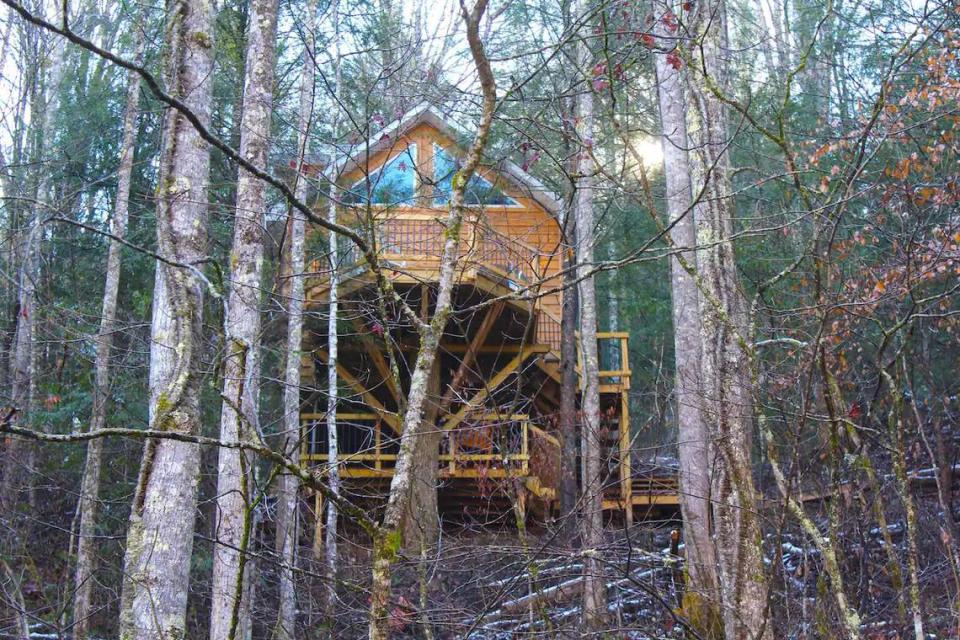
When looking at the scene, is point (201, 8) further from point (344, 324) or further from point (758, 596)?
point (344, 324)

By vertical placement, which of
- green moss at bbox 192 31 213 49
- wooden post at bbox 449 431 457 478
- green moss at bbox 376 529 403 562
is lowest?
green moss at bbox 376 529 403 562

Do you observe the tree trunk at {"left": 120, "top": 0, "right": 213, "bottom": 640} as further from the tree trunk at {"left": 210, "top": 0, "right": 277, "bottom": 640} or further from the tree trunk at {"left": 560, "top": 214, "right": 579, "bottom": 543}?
the tree trunk at {"left": 560, "top": 214, "right": 579, "bottom": 543}

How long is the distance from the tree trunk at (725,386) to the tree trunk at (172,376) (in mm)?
2692

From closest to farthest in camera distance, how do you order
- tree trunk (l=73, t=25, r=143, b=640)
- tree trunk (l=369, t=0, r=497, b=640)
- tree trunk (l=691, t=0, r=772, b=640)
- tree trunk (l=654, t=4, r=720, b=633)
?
tree trunk (l=369, t=0, r=497, b=640)
tree trunk (l=691, t=0, r=772, b=640)
tree trunk (l=654, t=4, r=720, b=633)
tree trunk (l=73, t=25, r=143, b=640)

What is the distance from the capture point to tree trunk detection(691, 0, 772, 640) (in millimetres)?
4301

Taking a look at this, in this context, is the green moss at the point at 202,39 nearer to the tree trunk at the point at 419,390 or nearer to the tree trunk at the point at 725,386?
the tree trunk at the point at 725,386

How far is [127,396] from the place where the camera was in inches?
540

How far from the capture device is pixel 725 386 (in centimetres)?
482

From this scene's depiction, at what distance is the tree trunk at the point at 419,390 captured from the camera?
2906 millimetres

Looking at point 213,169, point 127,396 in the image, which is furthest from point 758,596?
point 213,169

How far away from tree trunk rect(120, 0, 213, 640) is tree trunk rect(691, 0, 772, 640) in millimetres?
2692

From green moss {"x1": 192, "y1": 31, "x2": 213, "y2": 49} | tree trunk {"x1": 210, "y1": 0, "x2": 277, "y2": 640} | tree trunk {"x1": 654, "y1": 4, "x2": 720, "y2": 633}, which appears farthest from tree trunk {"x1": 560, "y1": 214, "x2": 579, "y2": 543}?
green moss {"x1": 192, "y1": 31, "x2": 213, "y2": 49}

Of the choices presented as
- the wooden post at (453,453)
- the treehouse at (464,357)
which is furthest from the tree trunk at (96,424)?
the wooden post at (453,453)

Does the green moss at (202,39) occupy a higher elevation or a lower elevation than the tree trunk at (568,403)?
higher
